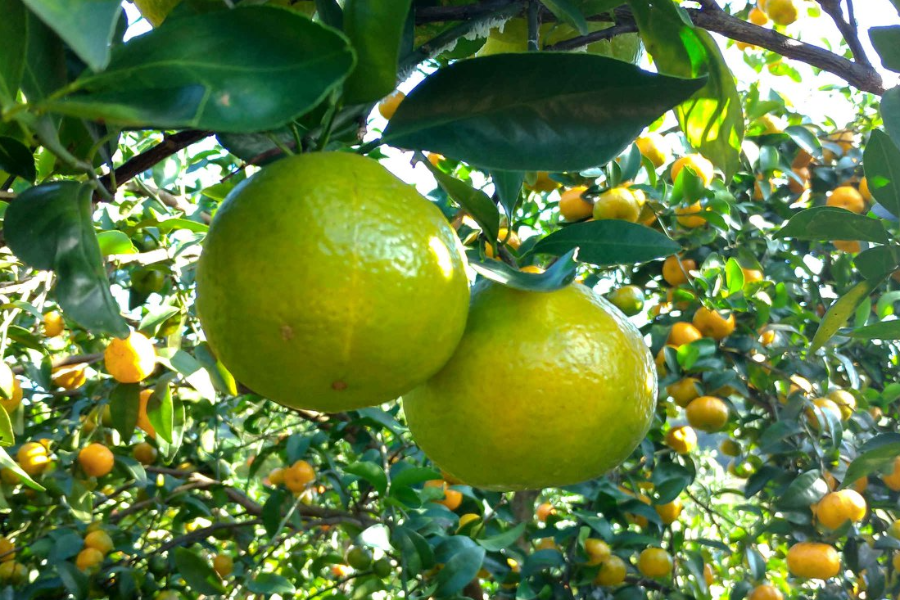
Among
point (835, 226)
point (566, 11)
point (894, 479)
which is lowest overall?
point (894, 479)

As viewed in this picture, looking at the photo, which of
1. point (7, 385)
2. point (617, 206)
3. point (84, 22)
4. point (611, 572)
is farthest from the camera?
point (611, 572)

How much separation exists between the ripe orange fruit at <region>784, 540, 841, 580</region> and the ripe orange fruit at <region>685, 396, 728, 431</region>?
330 millimetres

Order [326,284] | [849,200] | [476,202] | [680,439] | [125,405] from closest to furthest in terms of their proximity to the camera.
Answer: [326,284] → [476,202] → [125,405] → [680,439] → [849,200]

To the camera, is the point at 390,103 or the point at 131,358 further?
the point at 390,103

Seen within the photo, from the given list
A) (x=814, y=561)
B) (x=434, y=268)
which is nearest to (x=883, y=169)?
(x=434, y=268)

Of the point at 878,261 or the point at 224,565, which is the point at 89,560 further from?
the point at 878,261

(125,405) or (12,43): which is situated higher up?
(12,43)

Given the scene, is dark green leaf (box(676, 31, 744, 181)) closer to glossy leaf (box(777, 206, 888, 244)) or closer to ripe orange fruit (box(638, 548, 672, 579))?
glossy leaf (box(777, 206, 888, 244))

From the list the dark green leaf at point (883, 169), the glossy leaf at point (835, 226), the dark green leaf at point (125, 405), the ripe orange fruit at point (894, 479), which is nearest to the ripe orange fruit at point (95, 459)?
the dark green leaf at point (125, 405)

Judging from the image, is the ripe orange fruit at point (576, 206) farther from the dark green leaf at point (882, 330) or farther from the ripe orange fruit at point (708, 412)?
the dark green leaf at point (882, 330)

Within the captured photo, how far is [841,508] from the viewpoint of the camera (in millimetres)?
1727

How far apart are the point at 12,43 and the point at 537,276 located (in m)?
0.41

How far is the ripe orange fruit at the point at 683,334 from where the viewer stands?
195 cm

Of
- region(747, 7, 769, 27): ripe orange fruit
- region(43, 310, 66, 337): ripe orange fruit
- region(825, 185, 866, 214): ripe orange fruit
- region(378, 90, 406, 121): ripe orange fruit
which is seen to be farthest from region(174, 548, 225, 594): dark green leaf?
region(747, 7, 769, 27): ripe orange fruit
